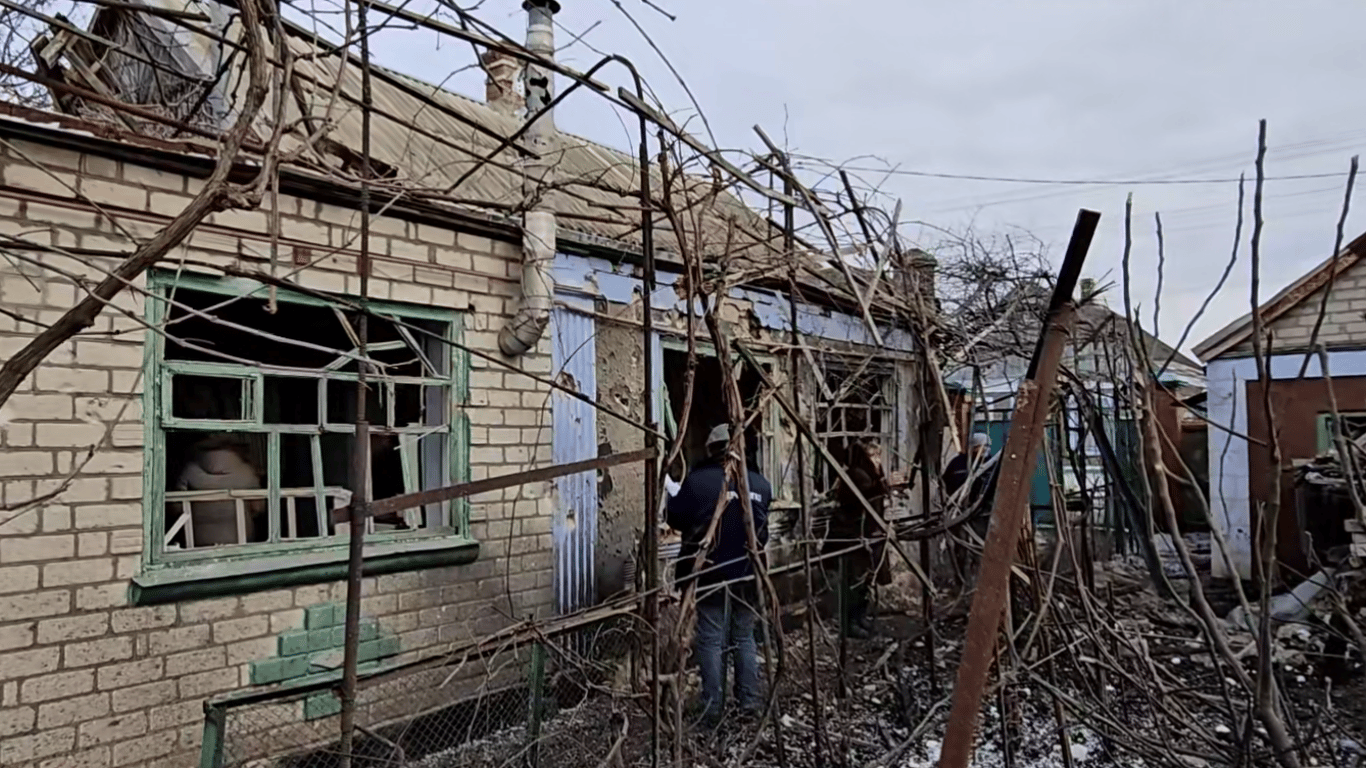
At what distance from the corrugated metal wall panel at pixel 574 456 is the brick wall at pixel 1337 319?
27.3ft

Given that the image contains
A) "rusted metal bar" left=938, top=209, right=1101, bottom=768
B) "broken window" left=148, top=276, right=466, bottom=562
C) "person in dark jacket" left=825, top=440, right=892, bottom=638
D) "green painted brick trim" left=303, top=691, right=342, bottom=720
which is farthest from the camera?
"person in dark jacket" left=825, top=440, right=892, bottom=638

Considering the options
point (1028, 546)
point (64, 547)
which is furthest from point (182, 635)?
point (1028, 546)

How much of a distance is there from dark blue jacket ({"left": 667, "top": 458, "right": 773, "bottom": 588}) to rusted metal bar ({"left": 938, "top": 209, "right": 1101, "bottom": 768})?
362 centimetres

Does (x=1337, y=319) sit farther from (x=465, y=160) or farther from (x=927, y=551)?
(x=465, y=160)

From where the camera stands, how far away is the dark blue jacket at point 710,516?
563 centimetres

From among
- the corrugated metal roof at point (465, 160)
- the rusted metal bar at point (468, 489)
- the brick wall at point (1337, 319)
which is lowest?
the rusted metal bar at point (468, 489)

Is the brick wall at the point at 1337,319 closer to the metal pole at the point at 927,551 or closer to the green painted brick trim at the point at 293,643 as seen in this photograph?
the metal pole at the point at 927,551

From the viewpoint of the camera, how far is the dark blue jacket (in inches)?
222

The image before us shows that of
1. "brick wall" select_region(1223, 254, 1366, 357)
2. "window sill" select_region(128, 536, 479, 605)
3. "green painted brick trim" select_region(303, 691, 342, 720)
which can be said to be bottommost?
"green painted brick trim" select_region(303, 691, 342, 720)

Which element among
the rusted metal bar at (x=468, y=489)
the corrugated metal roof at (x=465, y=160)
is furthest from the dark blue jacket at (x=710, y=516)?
the rusted metal bar at (x=468, y=489)

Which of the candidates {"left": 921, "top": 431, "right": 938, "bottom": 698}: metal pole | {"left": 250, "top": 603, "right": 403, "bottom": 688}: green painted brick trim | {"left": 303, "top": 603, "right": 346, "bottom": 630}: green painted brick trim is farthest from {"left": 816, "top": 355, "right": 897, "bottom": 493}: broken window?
{"left": 303, "top": 603, "right": 346, "bottom": 630}: green painted brick trim

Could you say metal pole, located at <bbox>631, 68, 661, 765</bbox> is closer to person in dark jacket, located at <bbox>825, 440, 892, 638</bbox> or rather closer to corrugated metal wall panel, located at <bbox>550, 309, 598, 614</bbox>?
corrugated metal wall panel, located at <bbox>550, 309, 598, 614</bbox>

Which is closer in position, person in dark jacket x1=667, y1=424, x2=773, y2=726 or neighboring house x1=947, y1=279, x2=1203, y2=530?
neighboring house x1=947, y1=279, x2=1203, y2=530

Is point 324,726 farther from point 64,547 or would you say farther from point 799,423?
point 799,423
